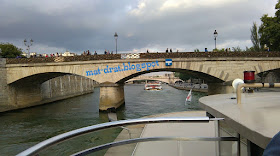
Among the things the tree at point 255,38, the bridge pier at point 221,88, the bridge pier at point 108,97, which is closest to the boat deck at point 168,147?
the bridge pier at point 108,97

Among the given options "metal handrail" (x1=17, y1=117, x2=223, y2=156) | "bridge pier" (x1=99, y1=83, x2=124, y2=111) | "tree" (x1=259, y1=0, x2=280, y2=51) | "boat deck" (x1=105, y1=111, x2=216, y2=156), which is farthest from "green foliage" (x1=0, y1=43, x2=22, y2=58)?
"metal handrail" (x1=17, y1=117, x2=223, y2=156)

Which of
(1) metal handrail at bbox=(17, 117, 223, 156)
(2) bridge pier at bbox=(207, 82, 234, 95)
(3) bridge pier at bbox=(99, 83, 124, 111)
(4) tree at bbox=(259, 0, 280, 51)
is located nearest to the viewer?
(1) metal handrail at bbox=(17, 117, 223, 156)

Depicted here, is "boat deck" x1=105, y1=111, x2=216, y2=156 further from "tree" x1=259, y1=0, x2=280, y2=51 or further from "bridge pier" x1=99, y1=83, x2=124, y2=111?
"tree" x1=259, y1=0, x2=280, y2=51

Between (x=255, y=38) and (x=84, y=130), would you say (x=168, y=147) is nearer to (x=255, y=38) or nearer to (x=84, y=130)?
(x=84, y=130)

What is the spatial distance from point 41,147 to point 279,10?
2875cm

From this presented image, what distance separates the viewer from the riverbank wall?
19.7m

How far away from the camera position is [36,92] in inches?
956

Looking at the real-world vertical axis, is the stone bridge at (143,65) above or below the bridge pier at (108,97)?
above

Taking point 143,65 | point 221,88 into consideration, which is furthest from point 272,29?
point 143,65

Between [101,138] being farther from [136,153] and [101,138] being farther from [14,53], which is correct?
[14,53]

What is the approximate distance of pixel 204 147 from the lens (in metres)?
2.76

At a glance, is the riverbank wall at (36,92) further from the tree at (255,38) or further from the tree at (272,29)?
the tree at (255,38)

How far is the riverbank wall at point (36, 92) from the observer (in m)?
19.7

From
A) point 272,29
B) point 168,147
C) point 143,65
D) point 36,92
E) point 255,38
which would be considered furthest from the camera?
point 255,38
